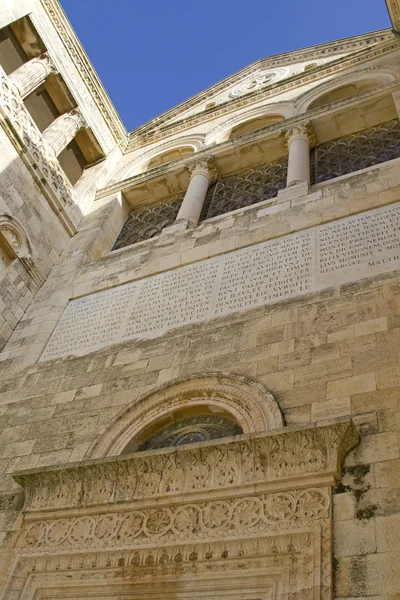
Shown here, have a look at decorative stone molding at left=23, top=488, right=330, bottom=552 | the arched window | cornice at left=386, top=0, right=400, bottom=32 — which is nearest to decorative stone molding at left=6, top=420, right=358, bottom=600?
decorative stone molding at left=23, top=488, right=330, bottom=552

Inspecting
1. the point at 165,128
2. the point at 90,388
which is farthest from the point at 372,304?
the point at 165,128

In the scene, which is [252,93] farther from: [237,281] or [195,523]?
[195,523]

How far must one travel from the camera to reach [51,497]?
5312mm

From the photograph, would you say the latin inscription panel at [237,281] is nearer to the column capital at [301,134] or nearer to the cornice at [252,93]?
the column capital at [301,134]

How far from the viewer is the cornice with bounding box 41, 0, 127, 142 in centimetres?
1354

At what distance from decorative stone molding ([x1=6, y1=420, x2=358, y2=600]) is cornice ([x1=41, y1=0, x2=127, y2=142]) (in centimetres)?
1160

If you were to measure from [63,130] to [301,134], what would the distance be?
5.54 meters

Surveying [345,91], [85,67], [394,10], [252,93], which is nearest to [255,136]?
[345,91]

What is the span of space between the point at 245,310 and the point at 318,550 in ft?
10.3

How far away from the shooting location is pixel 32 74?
40.6 ft

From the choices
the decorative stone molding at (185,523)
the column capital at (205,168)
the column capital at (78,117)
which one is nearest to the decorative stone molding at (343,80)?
the column capital at (205,168)

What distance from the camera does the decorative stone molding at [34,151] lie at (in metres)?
10.5

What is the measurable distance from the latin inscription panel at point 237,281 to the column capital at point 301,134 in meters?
3.85

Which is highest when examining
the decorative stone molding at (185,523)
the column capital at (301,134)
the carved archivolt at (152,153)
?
the decorative stone molding at (185,523)
